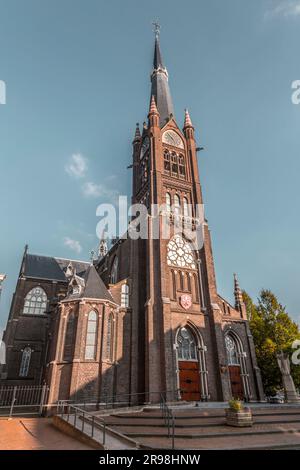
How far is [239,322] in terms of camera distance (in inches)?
1108

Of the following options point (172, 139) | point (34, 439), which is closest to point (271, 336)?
point (172, 139)

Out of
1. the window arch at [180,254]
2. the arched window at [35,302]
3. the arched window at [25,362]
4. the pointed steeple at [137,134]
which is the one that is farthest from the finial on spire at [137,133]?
the arched window at [25,362]

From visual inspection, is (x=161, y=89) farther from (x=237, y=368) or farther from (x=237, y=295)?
(x=237, y=368)

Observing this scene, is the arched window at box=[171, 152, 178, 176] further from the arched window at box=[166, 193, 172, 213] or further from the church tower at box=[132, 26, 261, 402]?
the arched window at box=[166, 193, 172, 213]

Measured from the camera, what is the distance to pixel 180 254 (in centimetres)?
2827

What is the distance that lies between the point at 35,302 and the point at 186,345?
804 inches

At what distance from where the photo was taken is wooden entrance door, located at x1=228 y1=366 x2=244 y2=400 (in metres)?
25.1

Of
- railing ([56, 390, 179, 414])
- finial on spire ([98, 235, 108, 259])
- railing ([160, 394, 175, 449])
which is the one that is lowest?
railing ([160, 394, 175, 449])

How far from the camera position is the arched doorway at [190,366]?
75.9 ft

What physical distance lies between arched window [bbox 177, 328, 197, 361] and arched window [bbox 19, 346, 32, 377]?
17.3 m

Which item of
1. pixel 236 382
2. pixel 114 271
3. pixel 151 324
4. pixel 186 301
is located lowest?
pixel 236 382

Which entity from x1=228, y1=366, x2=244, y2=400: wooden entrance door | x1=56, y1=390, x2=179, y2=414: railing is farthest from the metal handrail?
x1=228, y1=366, x2=244, y2=400: wooden entrance door

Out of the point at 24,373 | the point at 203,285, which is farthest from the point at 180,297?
the point at 24,373

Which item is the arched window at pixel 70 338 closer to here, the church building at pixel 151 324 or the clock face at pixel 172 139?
the church building at pixel 151 324
